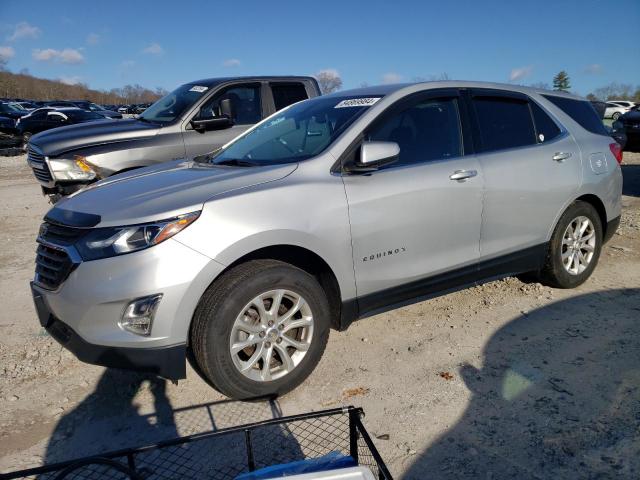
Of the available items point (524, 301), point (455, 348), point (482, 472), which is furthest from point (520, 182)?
point (482, 472)

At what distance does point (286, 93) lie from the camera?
6840mm

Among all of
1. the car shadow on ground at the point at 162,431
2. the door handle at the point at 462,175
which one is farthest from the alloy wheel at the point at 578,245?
the car shadow on ground at the point at 162,431

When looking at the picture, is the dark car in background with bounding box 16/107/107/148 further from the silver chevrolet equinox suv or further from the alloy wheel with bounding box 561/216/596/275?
the alloy wheel with bounding box 561/216/596/275

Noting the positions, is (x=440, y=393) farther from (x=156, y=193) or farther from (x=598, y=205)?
(x=598, y=205)

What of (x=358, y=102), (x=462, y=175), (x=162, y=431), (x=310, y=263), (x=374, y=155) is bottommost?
(x=162, y=431)

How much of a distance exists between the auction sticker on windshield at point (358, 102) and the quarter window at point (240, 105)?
9.75ft

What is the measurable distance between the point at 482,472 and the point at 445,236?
1.58 meters

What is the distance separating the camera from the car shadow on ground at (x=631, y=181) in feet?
28.6

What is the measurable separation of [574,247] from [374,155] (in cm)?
235

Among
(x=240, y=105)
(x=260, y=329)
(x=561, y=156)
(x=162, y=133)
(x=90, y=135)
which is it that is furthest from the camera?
(x=240, y=105)

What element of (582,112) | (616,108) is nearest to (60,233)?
(582,112)

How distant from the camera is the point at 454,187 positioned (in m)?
3.38

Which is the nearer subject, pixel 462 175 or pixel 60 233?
pixel 60 233

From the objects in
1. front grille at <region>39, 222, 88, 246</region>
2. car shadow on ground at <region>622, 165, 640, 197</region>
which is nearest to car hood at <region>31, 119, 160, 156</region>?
front grille at <region>39, 222, 88, 246</region>
